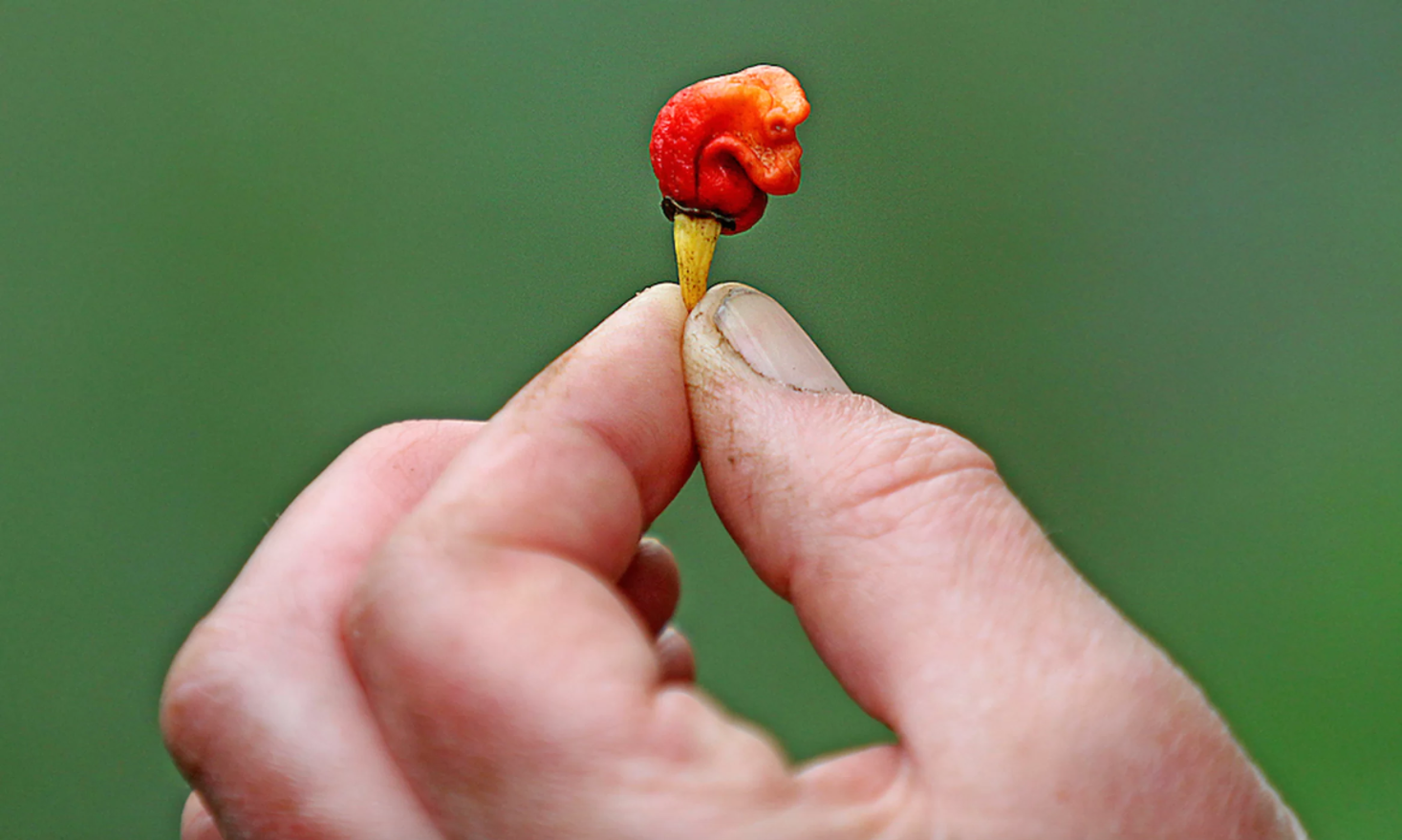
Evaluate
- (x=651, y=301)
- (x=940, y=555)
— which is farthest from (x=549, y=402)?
(x=940, y=555)

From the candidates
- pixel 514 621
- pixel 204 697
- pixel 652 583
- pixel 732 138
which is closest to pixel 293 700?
pixel 204 697

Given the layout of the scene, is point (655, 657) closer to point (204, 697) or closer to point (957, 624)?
point (957, 624)

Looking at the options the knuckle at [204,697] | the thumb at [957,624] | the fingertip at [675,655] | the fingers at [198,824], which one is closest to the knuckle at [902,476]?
the thumb at [957,624]

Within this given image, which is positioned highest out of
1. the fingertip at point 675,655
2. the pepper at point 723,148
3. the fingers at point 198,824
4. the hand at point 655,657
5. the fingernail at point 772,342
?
the pepper at point 723,148

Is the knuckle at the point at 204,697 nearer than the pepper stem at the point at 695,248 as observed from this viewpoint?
Yes

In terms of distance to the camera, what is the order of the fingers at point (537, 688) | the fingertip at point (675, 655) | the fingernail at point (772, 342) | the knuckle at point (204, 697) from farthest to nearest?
the fingertip at point (675, 655), the fingernail at point (772, 342), the knuckle at point (204, 697), the fingers at point (537, 688)

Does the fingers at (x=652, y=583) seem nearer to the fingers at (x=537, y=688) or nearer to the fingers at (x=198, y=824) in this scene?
the fingers at (x=537, y=688)
